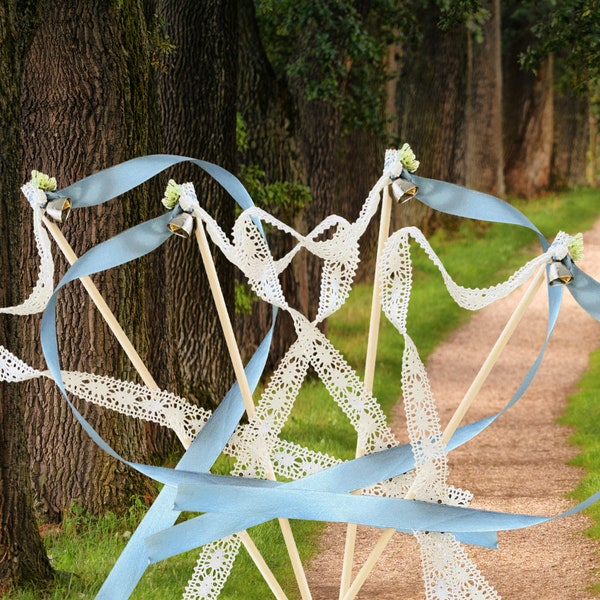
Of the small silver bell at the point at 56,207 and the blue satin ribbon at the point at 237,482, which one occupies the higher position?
the small silver bell at the point at 56,207

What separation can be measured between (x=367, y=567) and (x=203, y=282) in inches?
180

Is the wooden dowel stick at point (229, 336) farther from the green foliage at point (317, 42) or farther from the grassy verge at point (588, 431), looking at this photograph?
the green foliage at point (317, 42)

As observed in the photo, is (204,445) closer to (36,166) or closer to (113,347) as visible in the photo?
(113,347)

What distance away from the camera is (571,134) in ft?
84.2

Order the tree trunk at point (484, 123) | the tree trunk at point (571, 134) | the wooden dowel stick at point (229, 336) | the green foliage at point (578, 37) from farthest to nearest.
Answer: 1. the tree trunk at point (571, 134)
2. the tree trunk at point (484, 123)
3. the green foliage at point (578, 37)
4. the wooden dowel stick at point (229, 336)

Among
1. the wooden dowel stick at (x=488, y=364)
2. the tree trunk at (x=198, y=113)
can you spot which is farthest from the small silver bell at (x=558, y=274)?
the tree trunk at (x=198, y=113)

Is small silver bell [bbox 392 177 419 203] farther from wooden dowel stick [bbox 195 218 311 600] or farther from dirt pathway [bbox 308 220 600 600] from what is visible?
dirt pathway [bbox 308 220 600 600]

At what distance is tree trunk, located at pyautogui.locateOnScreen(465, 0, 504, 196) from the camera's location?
64.3 ft

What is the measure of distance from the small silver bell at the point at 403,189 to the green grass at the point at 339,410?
2345 mm

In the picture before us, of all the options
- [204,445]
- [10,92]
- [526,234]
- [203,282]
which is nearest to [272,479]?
[204,445]

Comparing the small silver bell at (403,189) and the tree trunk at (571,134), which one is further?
the tree trunk at (571,134)

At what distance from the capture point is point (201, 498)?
337cm

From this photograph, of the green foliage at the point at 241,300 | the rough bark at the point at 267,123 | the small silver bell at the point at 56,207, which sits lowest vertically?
the green foliage at the point at 241,300

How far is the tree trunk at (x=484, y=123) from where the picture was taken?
64.3 ft
